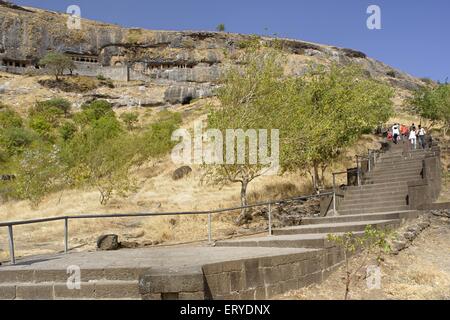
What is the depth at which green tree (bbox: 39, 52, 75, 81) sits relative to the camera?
79.4 m

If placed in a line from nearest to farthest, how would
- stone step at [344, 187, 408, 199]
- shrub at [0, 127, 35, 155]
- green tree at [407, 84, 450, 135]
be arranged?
1. stone step at [344, 187, 408, 199]
2. green tree at [407, 84, 450, 135]
3. shrub at [0, 127, 35, 155]

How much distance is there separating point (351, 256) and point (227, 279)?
4.05 m

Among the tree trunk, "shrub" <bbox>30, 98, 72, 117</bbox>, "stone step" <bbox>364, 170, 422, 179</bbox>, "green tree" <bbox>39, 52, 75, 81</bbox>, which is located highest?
"green tree" <bbox>39, 52, 75, 81</bbox>

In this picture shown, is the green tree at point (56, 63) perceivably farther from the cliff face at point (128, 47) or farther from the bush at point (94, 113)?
the bush at point (94, 113)

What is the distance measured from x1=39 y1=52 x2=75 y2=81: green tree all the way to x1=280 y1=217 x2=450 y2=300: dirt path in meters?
78.5

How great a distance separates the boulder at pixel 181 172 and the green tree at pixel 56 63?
188 feet

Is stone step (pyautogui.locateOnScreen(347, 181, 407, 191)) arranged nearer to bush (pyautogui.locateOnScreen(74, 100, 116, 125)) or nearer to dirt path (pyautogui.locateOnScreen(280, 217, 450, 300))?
dirt path (pyautogui.locateOnScreen(280, 217, 450, 300))

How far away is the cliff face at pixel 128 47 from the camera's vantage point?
280 feet

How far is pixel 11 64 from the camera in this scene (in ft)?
275

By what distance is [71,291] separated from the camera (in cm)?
663

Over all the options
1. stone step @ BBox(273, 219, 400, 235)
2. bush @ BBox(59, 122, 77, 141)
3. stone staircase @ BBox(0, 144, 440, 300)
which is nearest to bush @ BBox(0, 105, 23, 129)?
bush @ BBox(59, 122, 77, 141)

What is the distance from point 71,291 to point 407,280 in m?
6.21

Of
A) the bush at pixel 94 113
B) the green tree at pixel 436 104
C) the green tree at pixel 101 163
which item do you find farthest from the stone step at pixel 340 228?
the bush at pixel 94 113
